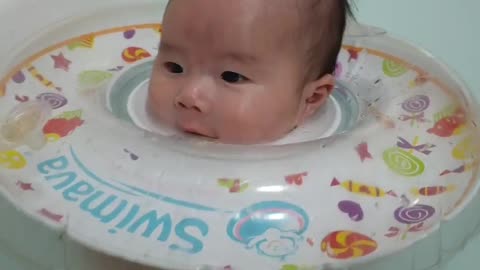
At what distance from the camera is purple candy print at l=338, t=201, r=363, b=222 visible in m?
0.82

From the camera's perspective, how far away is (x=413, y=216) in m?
0.83

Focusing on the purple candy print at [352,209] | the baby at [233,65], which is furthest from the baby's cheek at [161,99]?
the purple candy print at [352,209]

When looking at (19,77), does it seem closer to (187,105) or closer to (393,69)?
(187,105)

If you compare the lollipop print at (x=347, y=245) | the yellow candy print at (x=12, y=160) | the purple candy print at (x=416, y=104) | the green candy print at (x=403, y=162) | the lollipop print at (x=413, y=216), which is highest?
the purple candy print at (x=416, y=104)

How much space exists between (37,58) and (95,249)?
0.39 meters

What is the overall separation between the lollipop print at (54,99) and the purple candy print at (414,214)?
0.41m

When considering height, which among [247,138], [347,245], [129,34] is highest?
[129,34]

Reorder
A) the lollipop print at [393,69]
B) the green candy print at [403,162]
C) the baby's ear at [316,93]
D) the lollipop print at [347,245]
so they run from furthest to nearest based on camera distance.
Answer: the lollipop print at [393,69], the baby's ear at [316,93], the green candy print at [403,162], the lollipop print at [347,245]

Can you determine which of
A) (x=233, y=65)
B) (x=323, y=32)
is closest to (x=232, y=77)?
(x=233, y=65)

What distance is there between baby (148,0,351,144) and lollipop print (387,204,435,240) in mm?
189

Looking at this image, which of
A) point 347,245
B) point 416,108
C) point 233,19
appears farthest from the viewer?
point 416,108

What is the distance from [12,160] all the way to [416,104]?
49 cm

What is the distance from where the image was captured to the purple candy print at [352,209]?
82 cm

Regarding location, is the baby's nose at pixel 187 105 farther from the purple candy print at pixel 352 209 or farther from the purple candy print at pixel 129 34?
the purple candy print at pixel 129 34
